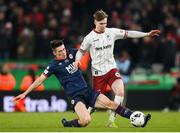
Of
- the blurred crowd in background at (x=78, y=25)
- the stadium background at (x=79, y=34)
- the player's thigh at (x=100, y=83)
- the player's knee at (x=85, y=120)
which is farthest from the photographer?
the blurred crowd in background at (x=78, y=25)

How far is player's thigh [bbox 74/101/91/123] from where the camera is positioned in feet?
51.5

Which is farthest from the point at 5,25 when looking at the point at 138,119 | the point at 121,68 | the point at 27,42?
the point at 138,119

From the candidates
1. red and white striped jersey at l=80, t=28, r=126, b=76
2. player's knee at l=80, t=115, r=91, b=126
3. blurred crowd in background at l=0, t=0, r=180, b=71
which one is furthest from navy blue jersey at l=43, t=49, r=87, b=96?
blurred crowd in background at l=0, t=0, r=180, b=71

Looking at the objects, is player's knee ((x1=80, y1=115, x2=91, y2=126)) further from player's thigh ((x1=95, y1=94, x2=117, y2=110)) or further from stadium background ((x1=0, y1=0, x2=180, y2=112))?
stadium background ((x1=0, y1=0, x2=180, y2=112))

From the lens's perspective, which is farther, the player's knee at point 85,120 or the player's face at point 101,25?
the player's face at point 101,25

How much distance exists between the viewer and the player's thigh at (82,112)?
15.7 meters

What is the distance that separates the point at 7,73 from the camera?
26703 millimetres

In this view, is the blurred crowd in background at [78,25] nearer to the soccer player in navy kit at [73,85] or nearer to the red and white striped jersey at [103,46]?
the red and white striped jersey at [103,46]

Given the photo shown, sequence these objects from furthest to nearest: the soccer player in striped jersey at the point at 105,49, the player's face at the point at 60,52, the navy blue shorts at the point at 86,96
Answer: the soccer player in striped jersey at the point at 105,49
the navy blue shorts at the point at 86,96
the player's face at the point at 60,52

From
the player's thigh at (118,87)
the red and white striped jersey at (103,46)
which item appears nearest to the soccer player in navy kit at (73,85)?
the player's thigh at (118,87)

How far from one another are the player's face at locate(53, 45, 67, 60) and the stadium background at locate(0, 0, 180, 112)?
34.9 ft

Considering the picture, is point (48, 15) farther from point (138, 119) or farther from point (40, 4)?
point (138, 119)

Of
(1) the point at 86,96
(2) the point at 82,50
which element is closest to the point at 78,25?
(2) the point at 82,50

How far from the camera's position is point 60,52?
626 inches
